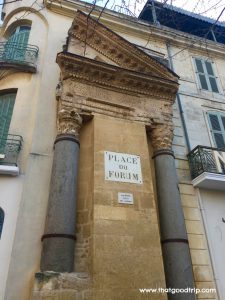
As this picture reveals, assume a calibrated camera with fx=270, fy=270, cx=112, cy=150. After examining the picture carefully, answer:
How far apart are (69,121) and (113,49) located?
3.39 metres

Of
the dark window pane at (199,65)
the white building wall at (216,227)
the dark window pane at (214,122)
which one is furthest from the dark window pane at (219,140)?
→ the dark window pane at (199,65)

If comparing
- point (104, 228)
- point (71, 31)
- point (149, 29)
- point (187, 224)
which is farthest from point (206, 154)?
point (149, 29)

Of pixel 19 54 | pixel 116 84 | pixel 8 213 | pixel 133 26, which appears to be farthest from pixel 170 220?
pixel 133 26

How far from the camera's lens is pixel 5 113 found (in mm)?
7648

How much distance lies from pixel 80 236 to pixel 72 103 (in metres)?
3.33

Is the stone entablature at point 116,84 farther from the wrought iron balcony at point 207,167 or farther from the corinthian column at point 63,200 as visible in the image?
the wrought iron balcony at point 207,167

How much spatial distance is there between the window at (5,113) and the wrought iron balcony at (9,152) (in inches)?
5.3

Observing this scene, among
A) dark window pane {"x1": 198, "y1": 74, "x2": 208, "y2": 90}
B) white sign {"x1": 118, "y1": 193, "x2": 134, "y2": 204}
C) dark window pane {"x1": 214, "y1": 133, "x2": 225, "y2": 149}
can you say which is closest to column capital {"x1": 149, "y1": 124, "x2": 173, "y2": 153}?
white sign {"x1": 118, "y1": 193, "x2": 134, "y2": 204}

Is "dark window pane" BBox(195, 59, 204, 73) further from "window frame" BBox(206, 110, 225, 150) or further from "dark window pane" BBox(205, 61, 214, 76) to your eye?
"window frame" BBox(206, 110, 225, 150)

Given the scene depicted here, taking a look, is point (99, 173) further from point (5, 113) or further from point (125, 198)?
point (5, 113)

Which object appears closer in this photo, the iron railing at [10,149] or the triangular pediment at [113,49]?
the iron railing at [10,149]

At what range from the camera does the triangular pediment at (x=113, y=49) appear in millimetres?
8484

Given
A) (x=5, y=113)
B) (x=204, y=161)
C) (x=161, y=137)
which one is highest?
(x=5, y=113)

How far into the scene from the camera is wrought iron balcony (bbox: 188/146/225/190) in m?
7.44
